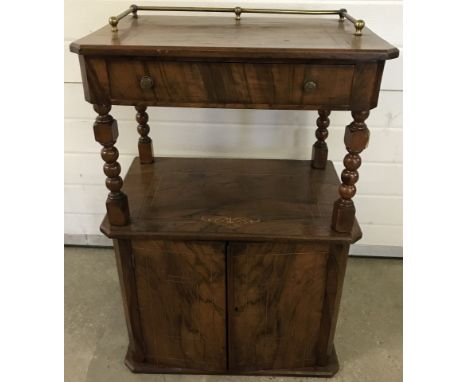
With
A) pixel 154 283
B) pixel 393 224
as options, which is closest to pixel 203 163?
pixel 154 283

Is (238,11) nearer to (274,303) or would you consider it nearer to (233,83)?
(233,83)

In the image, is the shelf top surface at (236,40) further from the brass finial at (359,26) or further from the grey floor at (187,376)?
the grey floor at (187,376)

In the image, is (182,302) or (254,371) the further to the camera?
(254,371)

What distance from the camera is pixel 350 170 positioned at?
1.22m

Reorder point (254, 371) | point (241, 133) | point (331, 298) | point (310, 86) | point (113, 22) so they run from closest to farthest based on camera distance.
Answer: point (310, 86) → point (113, 22) → point (331, 298) → point (254, 371) → point (241, 133)

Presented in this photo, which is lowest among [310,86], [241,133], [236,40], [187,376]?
Answer: [187,376]

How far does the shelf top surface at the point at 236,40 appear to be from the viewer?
106cm

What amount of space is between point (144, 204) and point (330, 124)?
0.86 meters

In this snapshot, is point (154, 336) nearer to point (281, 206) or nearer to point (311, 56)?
point (281, 206)

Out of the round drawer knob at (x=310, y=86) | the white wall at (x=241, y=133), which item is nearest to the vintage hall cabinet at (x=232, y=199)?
the round drawer knob at (x=310, y=86)

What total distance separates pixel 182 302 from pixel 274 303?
0.30m

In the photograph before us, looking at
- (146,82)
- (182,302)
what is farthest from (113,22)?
(182,302)

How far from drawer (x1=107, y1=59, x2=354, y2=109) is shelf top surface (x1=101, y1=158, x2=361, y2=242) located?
0.39 meters

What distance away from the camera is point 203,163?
1.71 m
